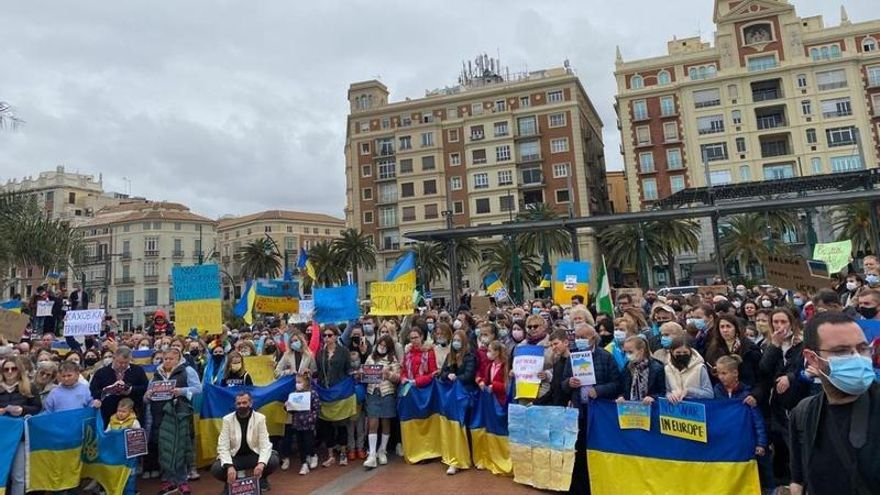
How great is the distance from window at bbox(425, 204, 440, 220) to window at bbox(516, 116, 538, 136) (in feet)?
43.4

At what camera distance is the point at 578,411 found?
6.94m

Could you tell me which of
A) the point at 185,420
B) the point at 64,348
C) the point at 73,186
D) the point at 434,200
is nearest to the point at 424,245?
the point at 434,200

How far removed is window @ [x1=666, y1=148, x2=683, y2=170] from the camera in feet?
194

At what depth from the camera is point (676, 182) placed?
194ft

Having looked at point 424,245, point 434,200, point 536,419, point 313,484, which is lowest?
point 313,484

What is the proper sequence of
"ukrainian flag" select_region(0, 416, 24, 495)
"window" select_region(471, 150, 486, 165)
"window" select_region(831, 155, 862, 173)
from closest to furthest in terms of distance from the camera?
"ukrainian flag" select_region(0, 416, 24, 495), "window" select_region(831, 155, 862, 173), "window" select_region(471, 150, 486, 165)

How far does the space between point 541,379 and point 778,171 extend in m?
59.1

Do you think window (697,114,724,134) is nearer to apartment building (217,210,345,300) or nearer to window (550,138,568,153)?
window (550,138,568,153)

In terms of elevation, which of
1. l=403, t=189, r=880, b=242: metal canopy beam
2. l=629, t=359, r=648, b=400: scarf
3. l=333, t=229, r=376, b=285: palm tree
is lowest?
l=629, t=359, r=648, b=400: scarf

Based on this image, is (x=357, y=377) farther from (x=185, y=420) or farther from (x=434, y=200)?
(x=434, y=200)

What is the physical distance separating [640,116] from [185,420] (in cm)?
6004

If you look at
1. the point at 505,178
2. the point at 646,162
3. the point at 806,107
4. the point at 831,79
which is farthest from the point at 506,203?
the point at 831,79

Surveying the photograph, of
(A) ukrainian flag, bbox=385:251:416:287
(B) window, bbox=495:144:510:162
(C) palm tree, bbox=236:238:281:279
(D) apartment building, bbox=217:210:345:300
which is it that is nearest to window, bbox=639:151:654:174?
(B) window, bbox=495:144:510:162

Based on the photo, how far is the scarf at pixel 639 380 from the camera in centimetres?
642
